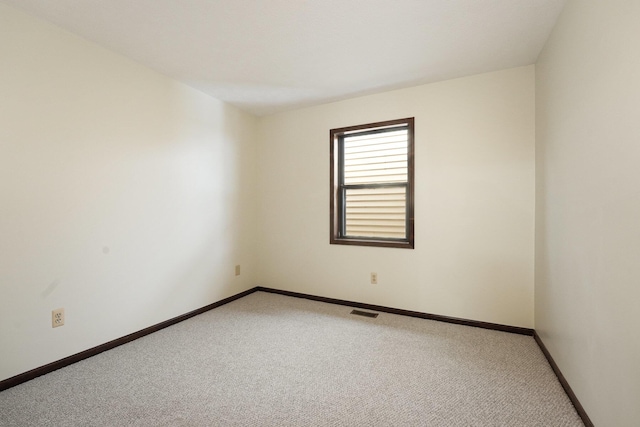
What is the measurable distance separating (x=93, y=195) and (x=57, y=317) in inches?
34.7

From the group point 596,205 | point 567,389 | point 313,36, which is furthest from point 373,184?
point 567,389

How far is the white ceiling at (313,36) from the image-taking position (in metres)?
1.88

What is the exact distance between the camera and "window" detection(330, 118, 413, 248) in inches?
126

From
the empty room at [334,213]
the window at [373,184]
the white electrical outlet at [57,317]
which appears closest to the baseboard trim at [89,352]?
the empty room at [334,213]

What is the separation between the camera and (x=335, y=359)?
2201 millimetres

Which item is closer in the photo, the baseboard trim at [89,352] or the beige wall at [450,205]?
the baseboard trim at [89,352]

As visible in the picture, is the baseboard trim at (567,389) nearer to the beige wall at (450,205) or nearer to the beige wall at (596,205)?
the beige wall at (596,205)

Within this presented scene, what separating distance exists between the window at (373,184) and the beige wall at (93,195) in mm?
1440

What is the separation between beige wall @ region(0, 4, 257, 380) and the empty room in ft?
0.05

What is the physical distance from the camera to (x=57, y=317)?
208 centimetres

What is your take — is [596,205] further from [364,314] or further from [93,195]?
[93,195]

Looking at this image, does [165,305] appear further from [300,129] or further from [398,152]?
[398,152]

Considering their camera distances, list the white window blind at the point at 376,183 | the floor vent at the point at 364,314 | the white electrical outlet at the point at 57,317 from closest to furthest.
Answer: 1. the white electrical outlet at the point at 57,317
2. the floor vent at the point at 364,314
3. the white window blind at the point at 376,183

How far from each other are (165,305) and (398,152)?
279 centimetres
